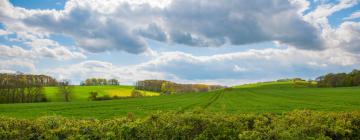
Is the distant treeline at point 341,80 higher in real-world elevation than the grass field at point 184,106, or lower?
higher

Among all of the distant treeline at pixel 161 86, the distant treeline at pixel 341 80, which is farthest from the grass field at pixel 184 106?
the distant treeline at pixel 161 86

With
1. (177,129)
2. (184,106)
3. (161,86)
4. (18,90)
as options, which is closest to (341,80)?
(161,86)

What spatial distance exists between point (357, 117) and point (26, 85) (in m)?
96.9

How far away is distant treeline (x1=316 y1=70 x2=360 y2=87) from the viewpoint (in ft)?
364

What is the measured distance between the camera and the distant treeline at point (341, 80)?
364 ft

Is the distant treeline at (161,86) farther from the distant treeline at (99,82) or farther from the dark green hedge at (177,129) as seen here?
the dark green hedge at (177,129)

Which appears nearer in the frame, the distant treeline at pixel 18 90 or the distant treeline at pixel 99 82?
the distant treeline at pixel 18 90

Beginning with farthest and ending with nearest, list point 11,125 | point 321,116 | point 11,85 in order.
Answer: point 11,85, point 321,116, point 11,125

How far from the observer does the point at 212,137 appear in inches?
278

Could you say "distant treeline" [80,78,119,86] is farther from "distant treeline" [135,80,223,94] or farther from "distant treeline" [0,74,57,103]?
"distant treeline" [0,74,57,103]

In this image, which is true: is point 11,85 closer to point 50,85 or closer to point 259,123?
point 50,85

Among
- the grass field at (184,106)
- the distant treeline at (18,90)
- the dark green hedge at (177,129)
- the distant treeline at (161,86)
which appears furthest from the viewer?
the distant treeline at (161,86)

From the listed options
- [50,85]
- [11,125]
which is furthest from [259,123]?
[50,85]

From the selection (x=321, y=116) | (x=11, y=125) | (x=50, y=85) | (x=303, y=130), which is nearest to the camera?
(x=303, y=130)
